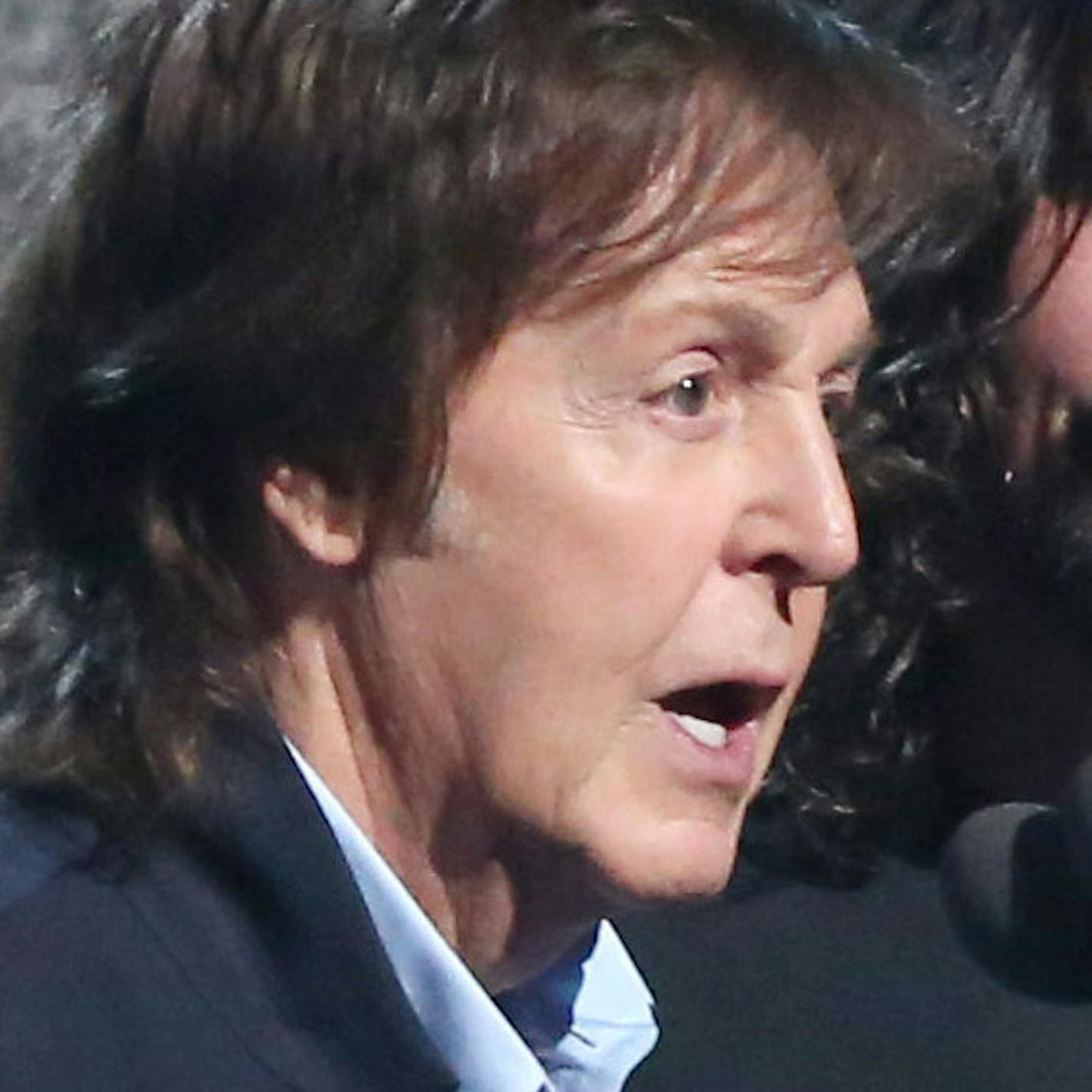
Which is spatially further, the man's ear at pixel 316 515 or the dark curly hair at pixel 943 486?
the dark curly hair at pixel 943 486

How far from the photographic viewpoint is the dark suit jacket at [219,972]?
164 cm

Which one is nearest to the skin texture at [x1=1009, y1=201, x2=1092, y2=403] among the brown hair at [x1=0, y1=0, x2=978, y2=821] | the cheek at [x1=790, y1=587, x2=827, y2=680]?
the brown hair at [x1=0, y1=0, x2=978, y2=821]

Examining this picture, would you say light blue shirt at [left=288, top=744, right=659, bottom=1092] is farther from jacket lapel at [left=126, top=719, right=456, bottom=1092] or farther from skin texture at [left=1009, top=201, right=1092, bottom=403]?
skin texture at [left=1009, top=201, right=1092, bottom=403]

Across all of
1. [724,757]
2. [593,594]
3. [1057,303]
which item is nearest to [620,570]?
[593,594]

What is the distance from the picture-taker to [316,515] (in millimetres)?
1763

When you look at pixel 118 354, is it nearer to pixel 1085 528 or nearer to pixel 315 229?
pixel 315 229

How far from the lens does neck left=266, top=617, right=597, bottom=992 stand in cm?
176

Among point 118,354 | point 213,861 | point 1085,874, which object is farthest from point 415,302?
point 1085,874

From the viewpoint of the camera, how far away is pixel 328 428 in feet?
5.77

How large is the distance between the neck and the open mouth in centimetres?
11

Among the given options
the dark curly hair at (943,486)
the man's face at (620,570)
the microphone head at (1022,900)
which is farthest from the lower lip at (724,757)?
the dark curly hair at (943,486)

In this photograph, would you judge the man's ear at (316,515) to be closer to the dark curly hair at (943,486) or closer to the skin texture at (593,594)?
the skin texture at (593,594)

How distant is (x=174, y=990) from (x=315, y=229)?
40 centimetres

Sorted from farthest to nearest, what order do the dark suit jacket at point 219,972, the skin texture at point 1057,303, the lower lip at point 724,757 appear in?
the skin texture at point 1057,303, the lower lip at point 724,757, the dark suit jacket at point 219,972
